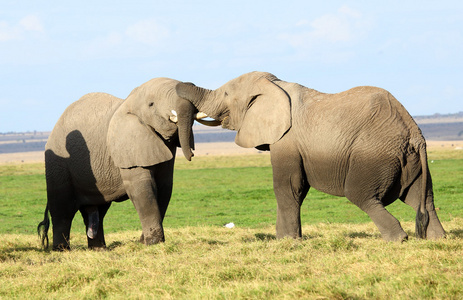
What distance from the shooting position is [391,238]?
9.28 m

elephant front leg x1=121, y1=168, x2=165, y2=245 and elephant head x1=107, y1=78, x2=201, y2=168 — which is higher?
elephant head x1=107, y1=78, x2=201, y2=168

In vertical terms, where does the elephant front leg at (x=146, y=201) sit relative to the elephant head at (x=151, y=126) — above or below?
below

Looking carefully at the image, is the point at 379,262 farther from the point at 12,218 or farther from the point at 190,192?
the point at 190,192

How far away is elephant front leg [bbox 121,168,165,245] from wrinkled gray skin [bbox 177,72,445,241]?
1.32 m

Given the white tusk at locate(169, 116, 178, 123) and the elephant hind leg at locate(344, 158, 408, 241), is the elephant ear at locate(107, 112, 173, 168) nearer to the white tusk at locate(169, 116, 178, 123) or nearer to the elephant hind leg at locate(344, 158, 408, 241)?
the white tusk at locate(169, 116, 178, 123)

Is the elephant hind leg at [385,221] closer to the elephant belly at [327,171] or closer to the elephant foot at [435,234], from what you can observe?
the elephant foot at [435,234]

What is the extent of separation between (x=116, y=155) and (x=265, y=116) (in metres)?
2.32

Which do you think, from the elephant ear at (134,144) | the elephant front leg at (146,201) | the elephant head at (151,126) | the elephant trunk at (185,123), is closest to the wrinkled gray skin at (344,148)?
the elephant trunk at (185,123)

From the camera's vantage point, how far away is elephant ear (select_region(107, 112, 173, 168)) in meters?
10.2

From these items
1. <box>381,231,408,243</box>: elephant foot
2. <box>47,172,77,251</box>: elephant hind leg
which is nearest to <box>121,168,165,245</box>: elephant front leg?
<box>47,172,77,251</box>: elephant hind leg

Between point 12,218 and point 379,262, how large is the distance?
13.4 m

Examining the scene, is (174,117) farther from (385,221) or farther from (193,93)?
(385,221)

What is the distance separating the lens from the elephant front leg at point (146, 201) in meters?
10.1

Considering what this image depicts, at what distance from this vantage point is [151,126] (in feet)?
34.2
